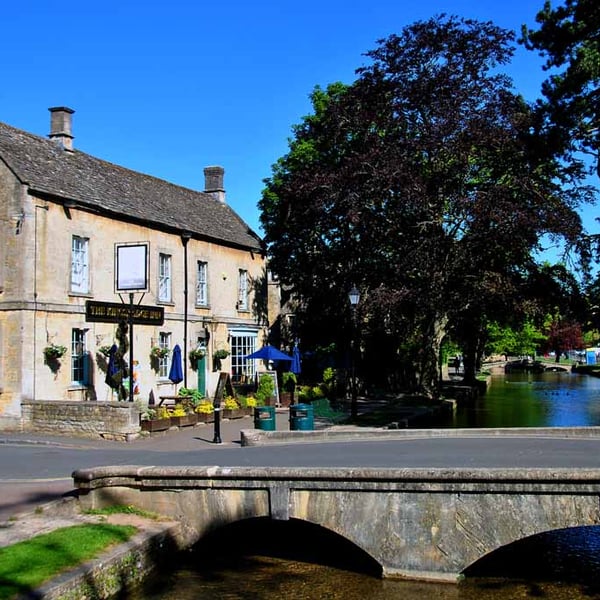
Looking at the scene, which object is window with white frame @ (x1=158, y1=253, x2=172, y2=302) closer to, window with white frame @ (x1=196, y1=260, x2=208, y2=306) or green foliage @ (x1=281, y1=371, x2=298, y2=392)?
window with white frame @ (x1=196, y1=260, x2=208, y2=306)

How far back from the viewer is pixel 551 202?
2717cm

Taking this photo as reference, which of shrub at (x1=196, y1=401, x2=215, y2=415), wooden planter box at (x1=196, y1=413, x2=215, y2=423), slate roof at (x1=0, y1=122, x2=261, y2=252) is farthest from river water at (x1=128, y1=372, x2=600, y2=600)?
slate roof at (x1=0, y1=122, x2=261, y2=252)

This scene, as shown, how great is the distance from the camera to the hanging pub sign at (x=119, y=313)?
24016mm

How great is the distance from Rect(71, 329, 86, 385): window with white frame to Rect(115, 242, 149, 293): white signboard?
272cm

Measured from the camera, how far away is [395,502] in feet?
34.8

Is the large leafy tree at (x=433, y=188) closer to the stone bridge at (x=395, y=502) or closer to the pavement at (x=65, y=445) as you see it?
the pavement at (x=65, y=445)

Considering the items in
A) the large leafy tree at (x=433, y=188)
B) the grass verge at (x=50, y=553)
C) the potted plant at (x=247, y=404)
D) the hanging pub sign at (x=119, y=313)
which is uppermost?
the large leafy tree at (x=433, y=188)

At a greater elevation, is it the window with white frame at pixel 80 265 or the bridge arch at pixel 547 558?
the window with white frame at pixel 80 265

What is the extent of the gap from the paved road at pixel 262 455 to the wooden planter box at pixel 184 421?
8.73 feet

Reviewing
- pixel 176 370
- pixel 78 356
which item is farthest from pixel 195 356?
pixel 78 356

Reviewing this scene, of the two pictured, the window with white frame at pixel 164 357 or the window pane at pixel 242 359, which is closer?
the window with white frame at pixel 164 357

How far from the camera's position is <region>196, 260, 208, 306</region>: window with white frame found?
30922 mm

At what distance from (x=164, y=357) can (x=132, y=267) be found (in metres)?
6.37

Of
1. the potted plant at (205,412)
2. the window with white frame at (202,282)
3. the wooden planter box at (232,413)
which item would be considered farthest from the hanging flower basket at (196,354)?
the potted plant at (205,412)
